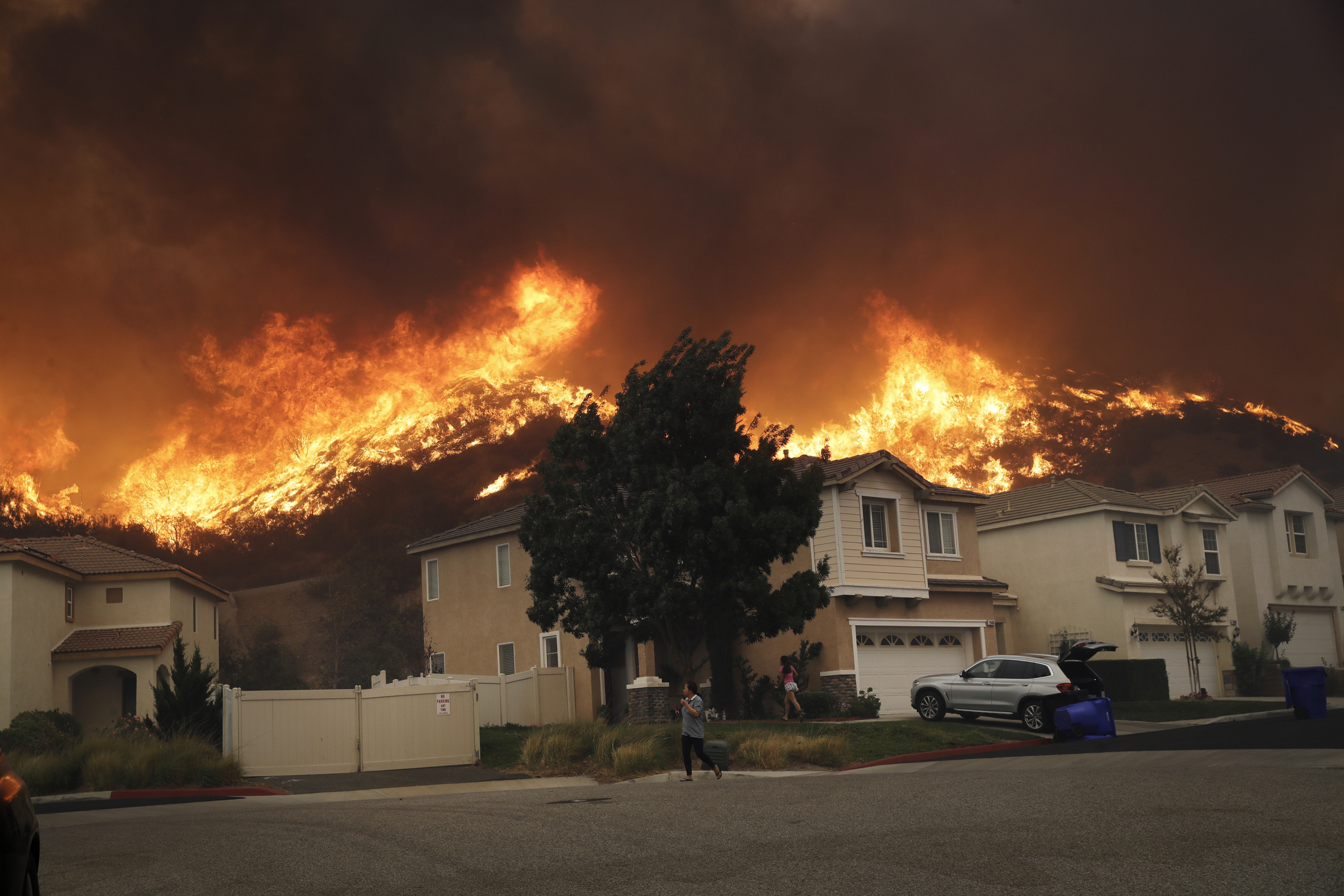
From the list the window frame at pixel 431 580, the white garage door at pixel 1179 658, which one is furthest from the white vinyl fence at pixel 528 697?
the white garage door at pixel 1179 658

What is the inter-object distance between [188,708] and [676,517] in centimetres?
1138

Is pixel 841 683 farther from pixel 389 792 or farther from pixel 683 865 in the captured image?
pixel 683 865

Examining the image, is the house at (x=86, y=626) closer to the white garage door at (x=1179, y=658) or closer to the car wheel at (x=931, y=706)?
the car wheel at (x=931, y=706)

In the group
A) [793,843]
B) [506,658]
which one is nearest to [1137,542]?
[506,658]

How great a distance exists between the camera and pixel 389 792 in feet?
62.8

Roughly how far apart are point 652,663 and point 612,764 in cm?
1125

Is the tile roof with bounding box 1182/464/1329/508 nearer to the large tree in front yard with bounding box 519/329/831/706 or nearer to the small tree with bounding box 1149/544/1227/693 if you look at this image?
the small tree with bounding box 1149/544/1227/693

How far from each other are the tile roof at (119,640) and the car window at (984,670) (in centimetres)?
2460

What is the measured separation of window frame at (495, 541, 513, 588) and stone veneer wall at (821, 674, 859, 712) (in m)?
11.5

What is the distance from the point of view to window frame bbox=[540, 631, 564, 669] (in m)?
34.9

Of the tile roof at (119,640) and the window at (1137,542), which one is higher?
the window at (1137,542)

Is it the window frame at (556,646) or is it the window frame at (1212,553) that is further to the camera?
the window frame at (1212,553)

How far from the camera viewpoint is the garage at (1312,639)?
150ft

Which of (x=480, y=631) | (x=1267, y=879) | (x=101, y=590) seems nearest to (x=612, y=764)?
(x=1267, y=879)
